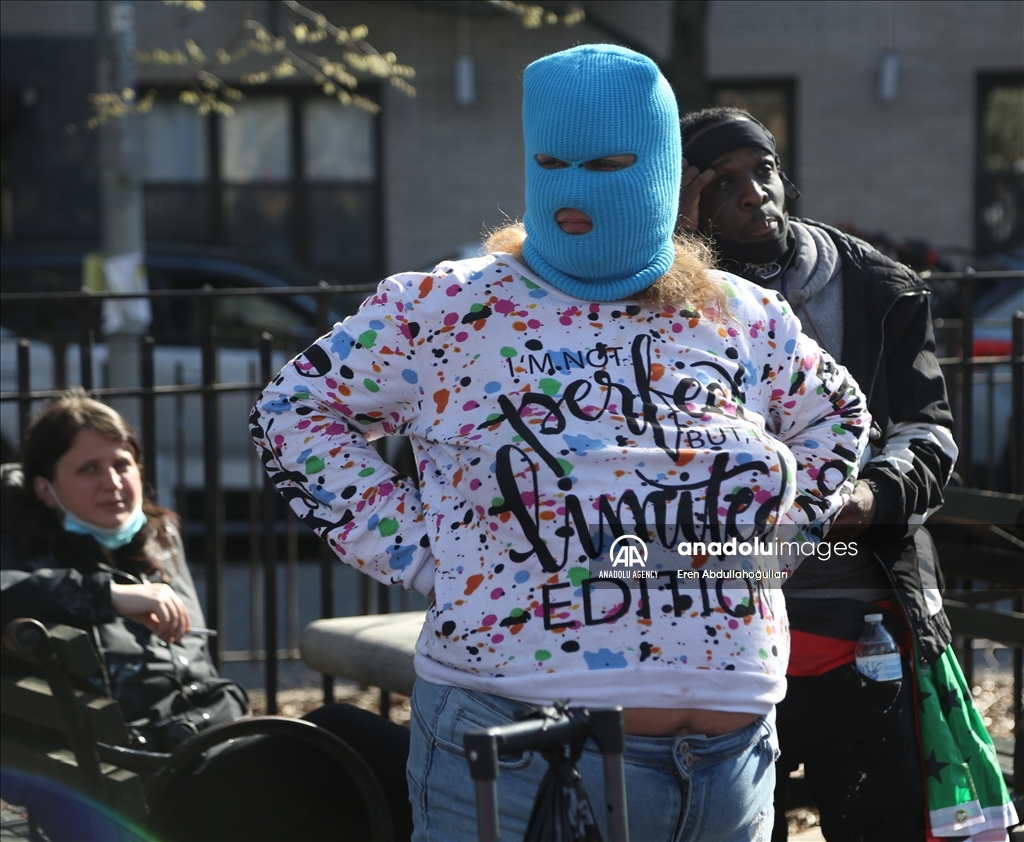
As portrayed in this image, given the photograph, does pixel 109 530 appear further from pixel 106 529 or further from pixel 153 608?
pixel 153 608

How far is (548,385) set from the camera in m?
1.92

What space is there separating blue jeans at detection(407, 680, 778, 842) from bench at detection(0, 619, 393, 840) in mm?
957

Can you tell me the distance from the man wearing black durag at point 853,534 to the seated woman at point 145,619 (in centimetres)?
96

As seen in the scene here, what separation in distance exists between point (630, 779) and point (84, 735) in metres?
1.72

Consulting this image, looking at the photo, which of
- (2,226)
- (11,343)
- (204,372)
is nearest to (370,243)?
(2,226)

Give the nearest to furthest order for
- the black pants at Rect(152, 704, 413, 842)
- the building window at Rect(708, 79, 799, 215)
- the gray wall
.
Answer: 1. the black pants at Rect(152, 704, 413, 842)
2. the gray wall
3. the building window at Rect(708, 79, 799, 215)

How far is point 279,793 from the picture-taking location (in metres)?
2.95

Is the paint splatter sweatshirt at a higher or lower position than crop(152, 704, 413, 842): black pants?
higher

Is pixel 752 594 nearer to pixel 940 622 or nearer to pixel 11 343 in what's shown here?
pixel 940 622

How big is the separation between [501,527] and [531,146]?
599 mm

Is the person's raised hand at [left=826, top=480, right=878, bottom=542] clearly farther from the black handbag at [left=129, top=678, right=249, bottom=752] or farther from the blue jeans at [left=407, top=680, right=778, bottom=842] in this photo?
the black handbag at [left=129, top=678, right=249, bottom=752]

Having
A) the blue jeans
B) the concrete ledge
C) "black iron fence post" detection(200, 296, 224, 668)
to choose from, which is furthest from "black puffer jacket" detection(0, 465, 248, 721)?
the blue jeans

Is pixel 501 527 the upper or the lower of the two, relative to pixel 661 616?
upper

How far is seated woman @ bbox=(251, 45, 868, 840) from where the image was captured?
6.12 feet
